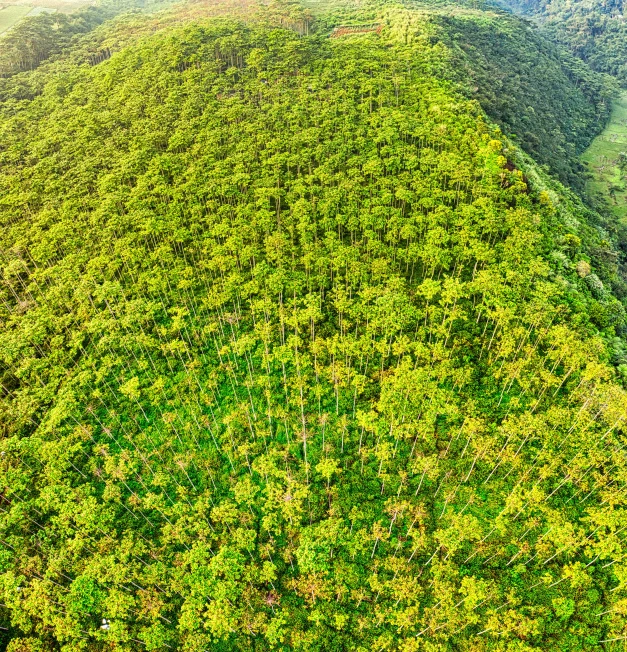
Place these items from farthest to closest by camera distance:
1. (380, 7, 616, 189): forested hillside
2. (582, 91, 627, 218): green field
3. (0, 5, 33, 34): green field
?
(0, 5, 33, 34): green field → (582, 91, 627, 218): green field → (380, 7, 616, 189): forested hillside

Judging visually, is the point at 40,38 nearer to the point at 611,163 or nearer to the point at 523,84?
the point at 523,84

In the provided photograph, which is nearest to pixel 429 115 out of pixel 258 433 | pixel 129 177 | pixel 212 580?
pixel 129 177

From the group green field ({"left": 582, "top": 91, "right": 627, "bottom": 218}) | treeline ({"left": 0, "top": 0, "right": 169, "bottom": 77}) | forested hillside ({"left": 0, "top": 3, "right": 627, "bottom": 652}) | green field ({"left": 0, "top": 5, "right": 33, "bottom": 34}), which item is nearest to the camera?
forested hillside ({"left": 0, "top": 3, "right": 627, "bottom": 652})

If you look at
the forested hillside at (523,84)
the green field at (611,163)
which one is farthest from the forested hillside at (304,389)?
the green field at (611,163)

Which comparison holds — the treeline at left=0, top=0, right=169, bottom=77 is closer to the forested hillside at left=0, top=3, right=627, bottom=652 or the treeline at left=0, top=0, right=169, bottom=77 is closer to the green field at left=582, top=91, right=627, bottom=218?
the forested hillside at left=0, top=3, right=627, bottom=652

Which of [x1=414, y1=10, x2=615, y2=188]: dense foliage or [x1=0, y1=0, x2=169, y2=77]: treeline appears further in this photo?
[x1=0, y1=0, x2=169, y2=77]: treeline

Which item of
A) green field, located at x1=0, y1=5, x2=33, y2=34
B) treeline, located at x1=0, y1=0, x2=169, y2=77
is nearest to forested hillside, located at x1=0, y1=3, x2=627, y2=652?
treeline, located at x1=0, y1=0, x2=169, y2=77
